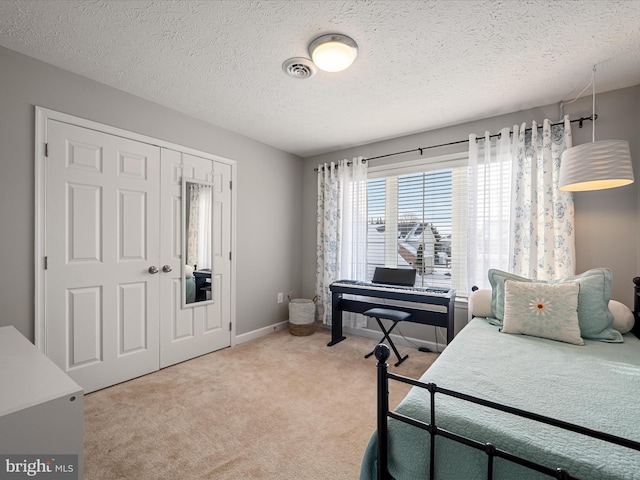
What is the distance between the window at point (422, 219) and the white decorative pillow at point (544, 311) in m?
1.17

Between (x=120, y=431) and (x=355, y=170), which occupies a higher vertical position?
(x=355, y=170)

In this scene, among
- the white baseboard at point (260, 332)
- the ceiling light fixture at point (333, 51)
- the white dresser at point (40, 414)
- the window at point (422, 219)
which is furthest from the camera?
the white baseboard at point (260, 332)

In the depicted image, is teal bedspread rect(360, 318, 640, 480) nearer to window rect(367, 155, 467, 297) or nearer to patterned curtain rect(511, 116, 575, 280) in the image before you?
patterned curtain rect(511, 116, 575, 280)

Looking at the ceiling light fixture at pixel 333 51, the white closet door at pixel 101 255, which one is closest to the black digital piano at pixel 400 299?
the white closet door at pixel 101 255

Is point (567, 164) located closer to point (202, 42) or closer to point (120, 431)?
point (202, 42)

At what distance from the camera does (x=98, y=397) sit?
236 cm

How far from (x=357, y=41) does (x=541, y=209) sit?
2.18m

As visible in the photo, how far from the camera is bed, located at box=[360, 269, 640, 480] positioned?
0.91 m

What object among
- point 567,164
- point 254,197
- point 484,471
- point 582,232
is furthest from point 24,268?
point 582,232

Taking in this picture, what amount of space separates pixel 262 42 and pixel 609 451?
249 cm

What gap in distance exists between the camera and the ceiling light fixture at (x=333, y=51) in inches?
74.0

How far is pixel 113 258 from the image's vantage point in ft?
8.42

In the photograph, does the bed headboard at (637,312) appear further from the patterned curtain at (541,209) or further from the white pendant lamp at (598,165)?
the white pendant lamp at (598,165)

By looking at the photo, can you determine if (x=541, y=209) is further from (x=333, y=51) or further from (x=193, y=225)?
(x=193, y=225)
